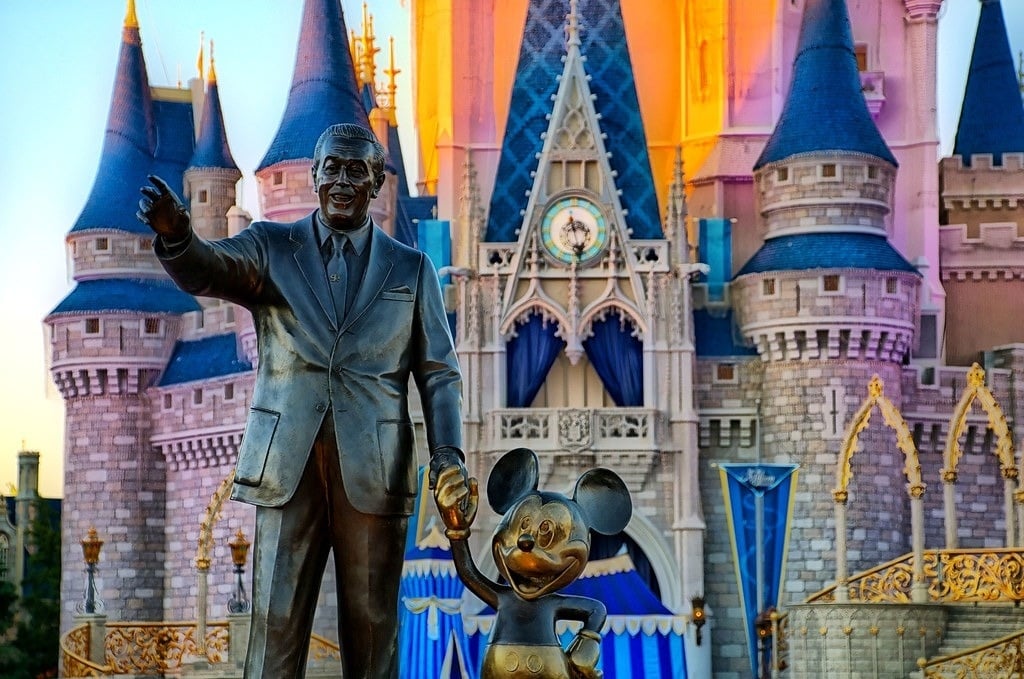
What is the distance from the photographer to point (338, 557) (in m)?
7.72

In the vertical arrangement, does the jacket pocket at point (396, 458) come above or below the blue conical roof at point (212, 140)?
below

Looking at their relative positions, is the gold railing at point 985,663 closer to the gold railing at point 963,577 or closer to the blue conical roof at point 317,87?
the gold railing at point 963,577

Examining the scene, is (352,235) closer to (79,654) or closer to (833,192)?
(79,654)

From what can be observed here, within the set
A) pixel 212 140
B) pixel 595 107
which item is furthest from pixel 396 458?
pixel 212 140

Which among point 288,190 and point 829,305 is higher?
point 288,190

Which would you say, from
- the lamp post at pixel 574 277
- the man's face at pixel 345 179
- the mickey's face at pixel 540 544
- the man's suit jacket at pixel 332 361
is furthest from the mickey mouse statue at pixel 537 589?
the lamp post at pixel 574 277

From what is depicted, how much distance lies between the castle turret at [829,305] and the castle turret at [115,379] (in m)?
10.5

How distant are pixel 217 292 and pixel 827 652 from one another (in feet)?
63.9

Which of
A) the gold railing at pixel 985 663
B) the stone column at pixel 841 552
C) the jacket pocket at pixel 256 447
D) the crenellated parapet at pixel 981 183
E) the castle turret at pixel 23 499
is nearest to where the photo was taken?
the jacket pocket at pixel 256 447

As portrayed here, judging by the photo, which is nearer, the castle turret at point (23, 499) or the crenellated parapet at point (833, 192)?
the crenellated parapet at point (833, 192)

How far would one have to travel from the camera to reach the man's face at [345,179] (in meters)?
7.85

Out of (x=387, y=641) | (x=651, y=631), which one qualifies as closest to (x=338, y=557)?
(x=387, y=641)

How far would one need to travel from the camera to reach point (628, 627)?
32344 millimetres

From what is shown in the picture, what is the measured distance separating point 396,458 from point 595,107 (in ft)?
92.9
